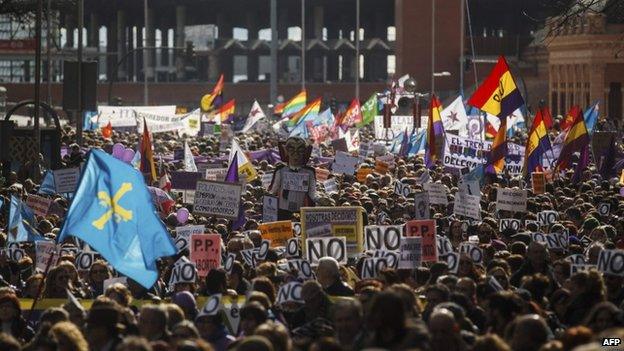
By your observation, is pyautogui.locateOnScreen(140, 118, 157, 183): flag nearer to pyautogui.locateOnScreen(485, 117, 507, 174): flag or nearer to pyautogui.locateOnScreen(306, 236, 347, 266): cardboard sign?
pyautogui.locateOnScreen(485, 117, 507, 174): flag

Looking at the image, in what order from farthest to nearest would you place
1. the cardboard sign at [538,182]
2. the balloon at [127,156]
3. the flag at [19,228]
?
the balloon at [127,156] → the cardboard sign at [538,182] → the flag at [19,228]

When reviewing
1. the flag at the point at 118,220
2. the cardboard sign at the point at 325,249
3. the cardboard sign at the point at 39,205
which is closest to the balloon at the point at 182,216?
the cardboard sign at the point at 39,205

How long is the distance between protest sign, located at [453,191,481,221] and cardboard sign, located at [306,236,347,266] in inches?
230

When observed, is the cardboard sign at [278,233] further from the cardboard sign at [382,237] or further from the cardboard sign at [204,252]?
the cardboard sign at [204,252]

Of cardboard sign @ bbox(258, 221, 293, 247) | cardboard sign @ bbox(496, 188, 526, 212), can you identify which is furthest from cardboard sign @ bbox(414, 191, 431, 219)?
cardboard sign @ bbox(258, 221, 293, 247)

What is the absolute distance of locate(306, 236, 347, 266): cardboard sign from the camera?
1559cm

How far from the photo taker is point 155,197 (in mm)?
23516

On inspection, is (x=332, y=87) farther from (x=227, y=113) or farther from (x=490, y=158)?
(x=490, y=158)

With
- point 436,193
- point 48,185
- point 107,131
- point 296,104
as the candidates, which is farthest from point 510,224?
point 296,104

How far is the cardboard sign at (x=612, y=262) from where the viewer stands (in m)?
13.4

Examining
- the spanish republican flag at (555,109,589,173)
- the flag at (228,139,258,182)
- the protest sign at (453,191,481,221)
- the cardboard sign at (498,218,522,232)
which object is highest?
the spanish republican flag at (555,109,589,173)

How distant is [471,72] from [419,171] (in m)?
64.4

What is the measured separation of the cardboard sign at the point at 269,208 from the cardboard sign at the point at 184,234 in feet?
11.5

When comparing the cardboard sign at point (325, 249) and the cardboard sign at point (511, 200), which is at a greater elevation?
the cardboard sign at point (511, 200)
